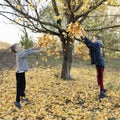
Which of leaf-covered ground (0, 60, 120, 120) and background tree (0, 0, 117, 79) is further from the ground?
background tree (0, 0, 117, 79)


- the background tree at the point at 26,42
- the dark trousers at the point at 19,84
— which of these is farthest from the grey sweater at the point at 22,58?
the background tree at the point at 26,42

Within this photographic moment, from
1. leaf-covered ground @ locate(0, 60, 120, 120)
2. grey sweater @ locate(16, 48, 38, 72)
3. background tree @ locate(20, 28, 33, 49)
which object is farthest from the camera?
background tree @ locate(20, 28, 33, 49)

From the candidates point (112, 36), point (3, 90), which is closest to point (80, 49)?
point (3, 90)

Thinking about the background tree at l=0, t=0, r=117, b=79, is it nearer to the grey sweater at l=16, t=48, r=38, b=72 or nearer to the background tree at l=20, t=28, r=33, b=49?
the grey sweater at l=16, t=48, r=38, b=72

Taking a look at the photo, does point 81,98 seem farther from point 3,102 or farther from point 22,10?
point 22,10

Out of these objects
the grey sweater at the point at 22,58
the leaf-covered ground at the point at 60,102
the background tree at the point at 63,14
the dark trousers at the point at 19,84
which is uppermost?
the background tree at the point at 63,14

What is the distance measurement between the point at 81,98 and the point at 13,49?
2.74 m

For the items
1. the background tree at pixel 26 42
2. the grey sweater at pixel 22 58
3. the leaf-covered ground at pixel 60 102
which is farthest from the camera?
the background tree at pixel 26 42

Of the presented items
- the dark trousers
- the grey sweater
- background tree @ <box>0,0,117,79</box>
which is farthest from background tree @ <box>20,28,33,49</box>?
the grey sweater

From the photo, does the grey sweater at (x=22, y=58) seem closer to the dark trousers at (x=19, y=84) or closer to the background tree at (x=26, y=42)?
the dark trousers at (x=19, y=84)

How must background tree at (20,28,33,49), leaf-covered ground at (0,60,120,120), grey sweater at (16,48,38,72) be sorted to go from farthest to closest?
background tree at (20,28,33,49) < grey sweater at (16,48,38,72) < leaf-covered ground at (0,60,120,120)

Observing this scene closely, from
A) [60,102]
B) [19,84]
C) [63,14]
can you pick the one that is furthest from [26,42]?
[19,84]

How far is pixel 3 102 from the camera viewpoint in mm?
9039

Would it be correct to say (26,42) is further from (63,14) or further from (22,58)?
(22,58)
